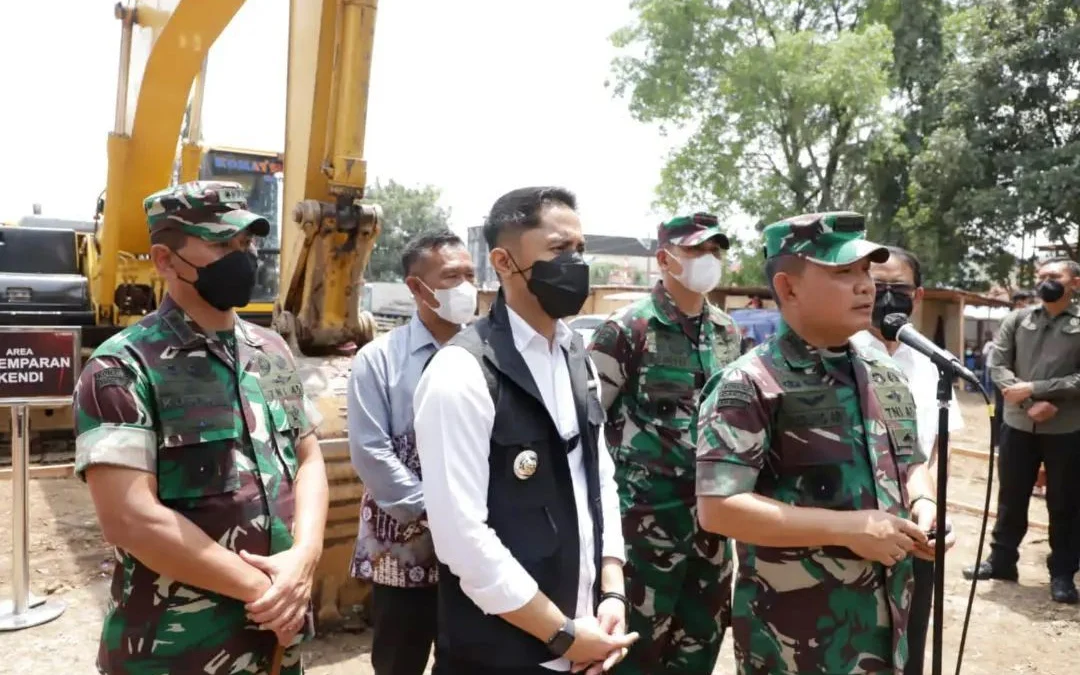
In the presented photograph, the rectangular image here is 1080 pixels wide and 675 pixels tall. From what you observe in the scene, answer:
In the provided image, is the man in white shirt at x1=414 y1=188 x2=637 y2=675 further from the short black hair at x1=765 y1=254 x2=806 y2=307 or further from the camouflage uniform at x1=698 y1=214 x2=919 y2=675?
the short black hair at x1=765 y1=254 x2=806 y2=307

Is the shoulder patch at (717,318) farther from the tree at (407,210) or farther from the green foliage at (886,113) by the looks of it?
the tree at (407,210)

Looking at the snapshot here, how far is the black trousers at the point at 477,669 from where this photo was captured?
1736 mm

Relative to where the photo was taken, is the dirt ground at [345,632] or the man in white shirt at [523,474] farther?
the dirt ground at [345,632]

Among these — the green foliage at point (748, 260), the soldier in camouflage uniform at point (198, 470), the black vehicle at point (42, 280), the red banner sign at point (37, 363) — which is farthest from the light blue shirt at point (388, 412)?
the green foliage at point (748, 260)

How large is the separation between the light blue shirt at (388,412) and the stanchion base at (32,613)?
8.64ft

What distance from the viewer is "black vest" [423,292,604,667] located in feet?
5.72

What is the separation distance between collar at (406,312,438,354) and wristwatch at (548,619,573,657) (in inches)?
53.7

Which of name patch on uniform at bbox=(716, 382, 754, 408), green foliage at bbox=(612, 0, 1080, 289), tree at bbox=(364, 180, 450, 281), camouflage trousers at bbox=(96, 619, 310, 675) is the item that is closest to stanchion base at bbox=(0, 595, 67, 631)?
camouflage trousers at bbox=(96, 619, 310, 675)

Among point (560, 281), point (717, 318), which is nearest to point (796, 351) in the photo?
point (560, 281)

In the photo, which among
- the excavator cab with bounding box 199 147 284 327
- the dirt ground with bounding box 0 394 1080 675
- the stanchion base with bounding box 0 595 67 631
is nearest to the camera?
the dirt ground with bounding box 0 394 1080 675

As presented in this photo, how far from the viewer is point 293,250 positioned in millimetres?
4418

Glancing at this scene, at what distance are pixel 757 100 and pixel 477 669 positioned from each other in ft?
65.0

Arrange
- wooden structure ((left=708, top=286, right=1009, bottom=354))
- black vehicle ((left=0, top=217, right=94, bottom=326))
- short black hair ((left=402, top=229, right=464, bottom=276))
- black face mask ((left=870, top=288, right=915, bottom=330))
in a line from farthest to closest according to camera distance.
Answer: wooden structure ((left=708, top=286, right=1009, bottom=354)) → black vehicle ((left=0, top=217, right=94, bottom=326)) → short black hair ((left=402, top=229, right=464, bottom=276)) → black face mask ((left=870, top=288, right=915, bottom=330))

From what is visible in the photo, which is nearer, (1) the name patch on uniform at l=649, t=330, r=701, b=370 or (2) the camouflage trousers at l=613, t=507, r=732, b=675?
(2) the camouflage trousers at l=613, t=507, r=732, b=675
